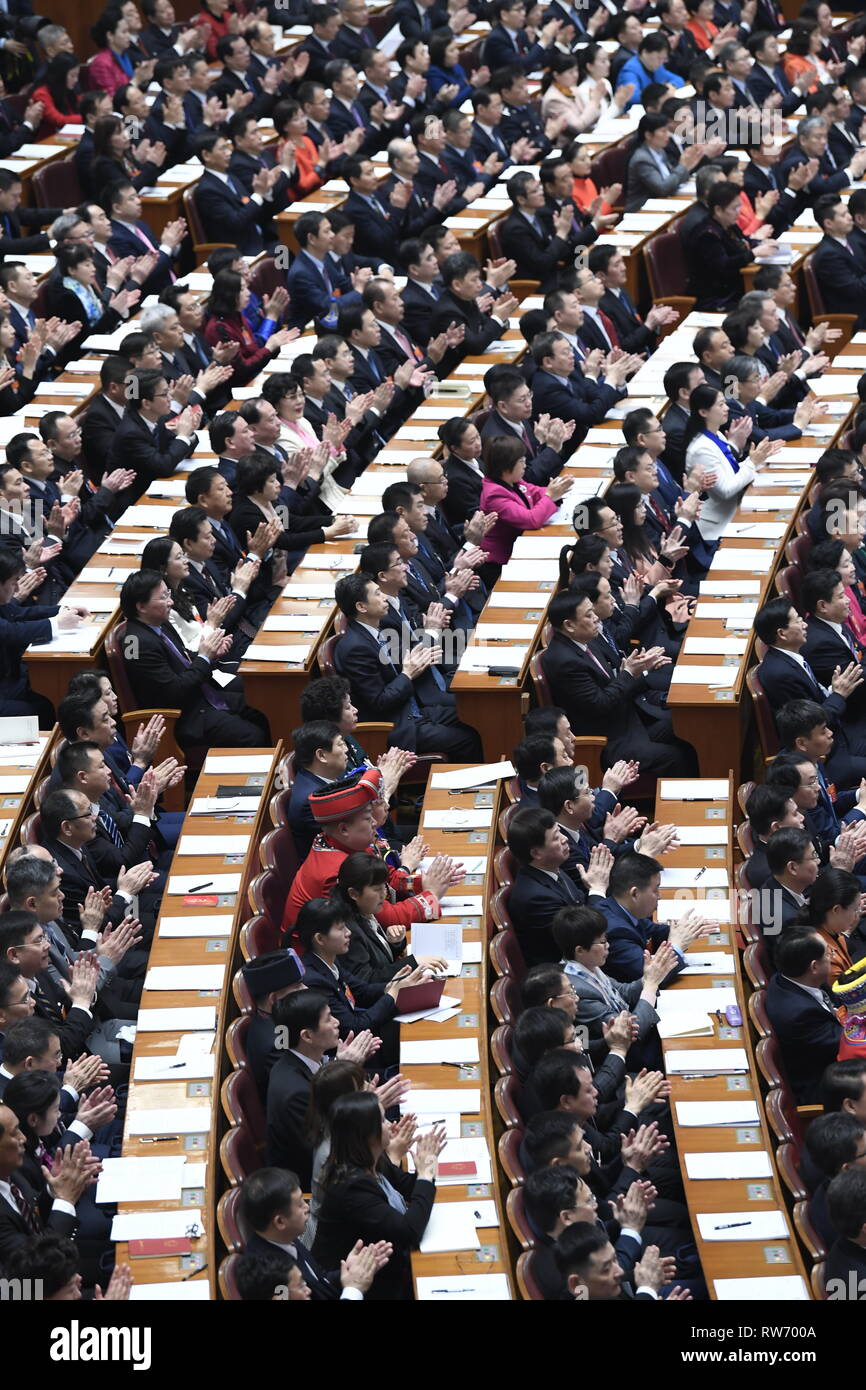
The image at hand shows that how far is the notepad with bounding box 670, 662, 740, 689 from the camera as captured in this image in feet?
28.2

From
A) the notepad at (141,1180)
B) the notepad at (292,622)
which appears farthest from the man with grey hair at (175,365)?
the notepad at (141,1180)

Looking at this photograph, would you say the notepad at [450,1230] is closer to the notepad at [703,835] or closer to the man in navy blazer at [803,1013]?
the man in navy blazer at [803,1013]

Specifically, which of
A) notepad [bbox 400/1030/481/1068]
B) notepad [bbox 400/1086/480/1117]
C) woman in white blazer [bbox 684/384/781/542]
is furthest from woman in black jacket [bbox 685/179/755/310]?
notepad [bbox 400/1086/480/1117]

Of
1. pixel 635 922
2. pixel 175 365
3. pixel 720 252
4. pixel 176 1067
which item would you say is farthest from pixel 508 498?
pixel 176 1067

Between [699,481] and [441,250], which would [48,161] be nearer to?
[441,250]

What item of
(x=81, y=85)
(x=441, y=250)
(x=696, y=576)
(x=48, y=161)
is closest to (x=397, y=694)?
(x=696, y=576)

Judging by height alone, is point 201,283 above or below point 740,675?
above

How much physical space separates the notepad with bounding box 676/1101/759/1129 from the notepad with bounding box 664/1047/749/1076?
15cm

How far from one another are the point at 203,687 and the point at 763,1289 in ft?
12.8

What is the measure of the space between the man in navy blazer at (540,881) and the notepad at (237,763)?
1.22 m

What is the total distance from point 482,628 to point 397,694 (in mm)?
599

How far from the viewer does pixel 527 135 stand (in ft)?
48.2

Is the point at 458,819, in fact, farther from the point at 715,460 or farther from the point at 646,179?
the point at 646,179

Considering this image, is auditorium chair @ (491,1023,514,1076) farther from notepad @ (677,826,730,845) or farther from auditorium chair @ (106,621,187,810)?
auditorium chair @ (106,621,187,810)
